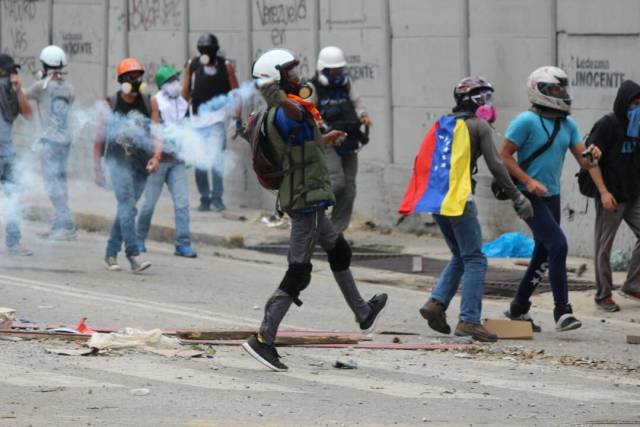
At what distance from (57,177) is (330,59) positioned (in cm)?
306

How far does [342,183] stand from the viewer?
Answer: 15.7 metres

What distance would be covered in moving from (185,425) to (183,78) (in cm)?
1135

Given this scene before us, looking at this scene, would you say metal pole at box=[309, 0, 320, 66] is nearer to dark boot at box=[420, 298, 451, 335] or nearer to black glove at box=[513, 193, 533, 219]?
dark boot at box=[420, 298, 451, 335]

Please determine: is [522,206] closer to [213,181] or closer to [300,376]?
[300,376]

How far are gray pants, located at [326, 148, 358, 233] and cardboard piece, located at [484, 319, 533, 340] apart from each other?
4.82 m

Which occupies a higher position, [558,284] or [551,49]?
→ [551,49]

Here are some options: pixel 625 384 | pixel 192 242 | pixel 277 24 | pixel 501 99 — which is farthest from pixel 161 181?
pixel 625 384

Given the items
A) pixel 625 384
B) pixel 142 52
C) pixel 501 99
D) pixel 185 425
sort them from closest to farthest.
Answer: pixel 185 425 < pixel 625 384 < pixel 501 99 < pixel 142 52

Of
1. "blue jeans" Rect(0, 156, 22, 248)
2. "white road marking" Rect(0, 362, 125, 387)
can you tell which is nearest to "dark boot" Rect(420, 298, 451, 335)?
"white road marking" Rect(0, 362, 125, 387)

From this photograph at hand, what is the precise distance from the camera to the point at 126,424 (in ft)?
25.4

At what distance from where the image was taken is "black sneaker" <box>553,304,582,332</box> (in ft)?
36.3

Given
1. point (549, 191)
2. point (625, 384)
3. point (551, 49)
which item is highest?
point (551, 49)

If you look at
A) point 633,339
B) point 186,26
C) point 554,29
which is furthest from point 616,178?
point 186,26

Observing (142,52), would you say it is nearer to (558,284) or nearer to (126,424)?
(558,284)
